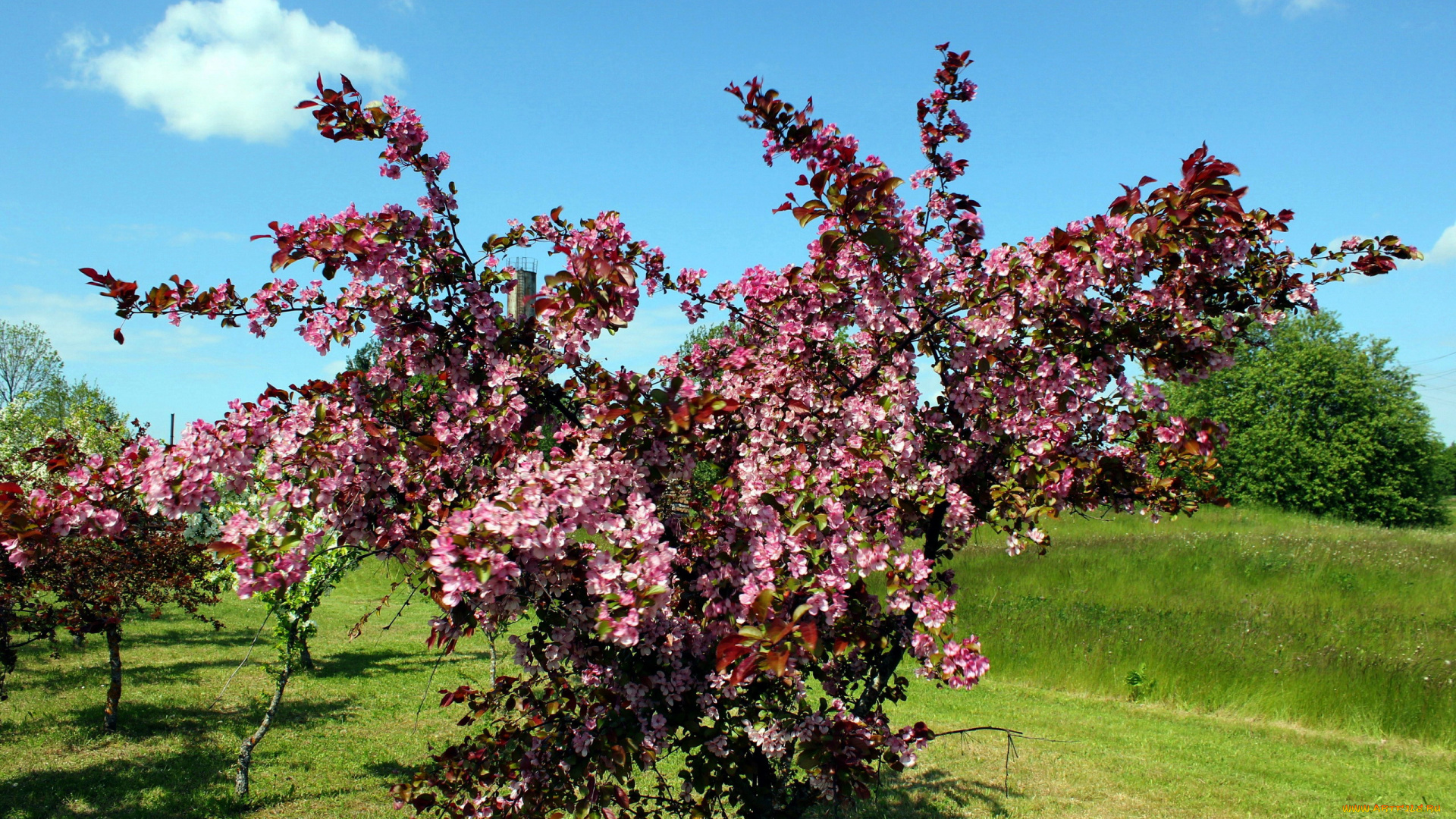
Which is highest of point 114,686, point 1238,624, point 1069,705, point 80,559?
point 80,559

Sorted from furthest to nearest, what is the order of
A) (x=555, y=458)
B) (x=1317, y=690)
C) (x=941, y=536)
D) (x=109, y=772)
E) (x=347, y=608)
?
1. (x=347, y=608)
2. (x=1317, y=690)
3. (x=109, y=772)
4. (x=941, y=536)
5. (x=555, y=458)

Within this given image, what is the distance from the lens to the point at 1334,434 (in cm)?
3131

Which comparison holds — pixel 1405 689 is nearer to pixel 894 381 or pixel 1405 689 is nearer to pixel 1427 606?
pixel 1427 606

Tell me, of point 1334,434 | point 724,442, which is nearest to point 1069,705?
point 724,442

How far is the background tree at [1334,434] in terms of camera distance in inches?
1211

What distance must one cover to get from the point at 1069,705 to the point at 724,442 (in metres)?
7.73

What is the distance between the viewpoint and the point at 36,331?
38.1m

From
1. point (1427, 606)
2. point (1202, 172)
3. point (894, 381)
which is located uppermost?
point (1202, 172)

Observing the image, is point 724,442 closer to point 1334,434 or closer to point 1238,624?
point 1238,624

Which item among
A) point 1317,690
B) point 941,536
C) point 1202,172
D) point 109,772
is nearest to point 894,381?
point 941,536

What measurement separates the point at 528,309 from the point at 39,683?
10.9m

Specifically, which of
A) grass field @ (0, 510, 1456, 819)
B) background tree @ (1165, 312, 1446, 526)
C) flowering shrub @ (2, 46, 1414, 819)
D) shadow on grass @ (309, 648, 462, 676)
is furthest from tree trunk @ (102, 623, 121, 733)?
background tree @ (1165, 312, 1446, 526)

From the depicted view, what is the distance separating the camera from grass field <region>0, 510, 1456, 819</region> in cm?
623

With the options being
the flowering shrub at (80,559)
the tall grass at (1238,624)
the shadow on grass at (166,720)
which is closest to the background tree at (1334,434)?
the tall grass at (1238,624)
